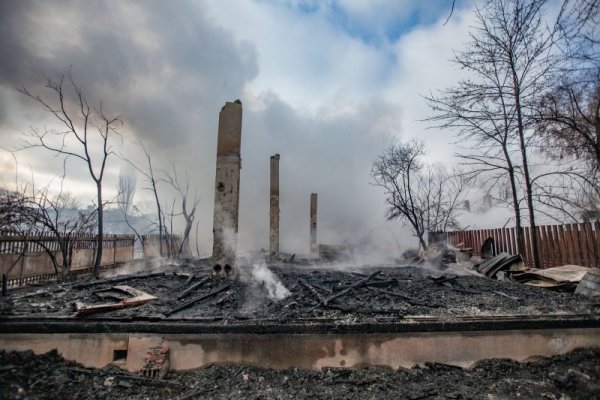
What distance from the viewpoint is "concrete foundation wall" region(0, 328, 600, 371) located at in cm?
402

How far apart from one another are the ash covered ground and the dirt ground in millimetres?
682

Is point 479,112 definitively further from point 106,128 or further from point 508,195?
point 106,128

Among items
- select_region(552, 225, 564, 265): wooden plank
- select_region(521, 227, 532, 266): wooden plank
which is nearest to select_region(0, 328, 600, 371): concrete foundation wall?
select_region(552, 225, 564, 265): wooden plank

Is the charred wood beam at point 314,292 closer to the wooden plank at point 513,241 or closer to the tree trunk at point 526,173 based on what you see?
the tree trunk at point 526,173

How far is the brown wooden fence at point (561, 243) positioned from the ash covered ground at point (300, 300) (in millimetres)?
2533

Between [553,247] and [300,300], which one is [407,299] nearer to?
[300,300]

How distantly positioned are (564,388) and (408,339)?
168 centimetres

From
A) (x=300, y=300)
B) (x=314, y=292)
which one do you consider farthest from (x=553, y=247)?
(x=300, y=300)

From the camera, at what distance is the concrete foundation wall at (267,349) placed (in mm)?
4016

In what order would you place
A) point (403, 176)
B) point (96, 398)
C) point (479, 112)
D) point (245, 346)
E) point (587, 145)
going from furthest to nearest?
point (403, 176)
point (479, 112)
point (587, 145)
point (245, 346)
point (96, 398)

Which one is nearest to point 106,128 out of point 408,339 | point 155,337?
point 155,337

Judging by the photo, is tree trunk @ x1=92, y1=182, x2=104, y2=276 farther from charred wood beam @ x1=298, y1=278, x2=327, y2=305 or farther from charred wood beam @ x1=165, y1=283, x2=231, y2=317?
charred wood beam @ x1=298, y1=278, x2=327, y2=305

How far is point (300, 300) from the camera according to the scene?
17.7ft

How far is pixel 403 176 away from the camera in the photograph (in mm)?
18078
